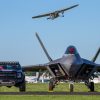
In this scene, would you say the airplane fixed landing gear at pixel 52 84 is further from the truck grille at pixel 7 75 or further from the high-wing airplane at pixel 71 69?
the truck grille at pixel 7 75

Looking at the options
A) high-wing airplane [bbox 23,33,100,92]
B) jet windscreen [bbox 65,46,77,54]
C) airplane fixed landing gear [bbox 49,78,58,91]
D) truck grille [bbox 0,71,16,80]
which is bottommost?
airplane fixed landing gear [bbox 49,78,58,91]

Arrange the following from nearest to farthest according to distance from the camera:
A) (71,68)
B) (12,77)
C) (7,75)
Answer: (12,77)
(7,75)
(71,68)

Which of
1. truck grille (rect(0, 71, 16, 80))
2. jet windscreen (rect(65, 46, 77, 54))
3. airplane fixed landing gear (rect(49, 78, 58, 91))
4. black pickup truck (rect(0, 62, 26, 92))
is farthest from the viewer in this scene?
airplane fixed landing gear (rect(49, 78, 58, 91))

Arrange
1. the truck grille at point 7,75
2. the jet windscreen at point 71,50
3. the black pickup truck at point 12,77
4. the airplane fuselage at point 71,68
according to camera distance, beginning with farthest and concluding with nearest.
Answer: the jet windscreen at point 71,50
the airplane fuselage at point 71,68
the truck grille at point 7,75
the black pickup truck at point 12,77

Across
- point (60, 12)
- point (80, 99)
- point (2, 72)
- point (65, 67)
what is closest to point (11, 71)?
point (2, 72)

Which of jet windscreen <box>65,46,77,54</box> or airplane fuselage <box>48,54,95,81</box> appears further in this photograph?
jet windscreen <box>65,46,77,54</box>

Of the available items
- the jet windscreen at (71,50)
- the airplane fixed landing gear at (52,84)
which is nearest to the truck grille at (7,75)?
the airplane fixed landing gear at (52,84)

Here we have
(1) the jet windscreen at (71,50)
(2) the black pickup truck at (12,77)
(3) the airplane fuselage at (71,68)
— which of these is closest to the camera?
(2) the black pickup truck at (12,77)

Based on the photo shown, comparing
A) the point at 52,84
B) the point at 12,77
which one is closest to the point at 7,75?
the point at 12,77

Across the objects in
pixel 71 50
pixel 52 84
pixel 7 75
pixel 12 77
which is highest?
pixel 71 50

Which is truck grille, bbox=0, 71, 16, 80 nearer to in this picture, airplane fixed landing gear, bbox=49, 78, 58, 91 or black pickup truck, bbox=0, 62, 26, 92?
black pickup truck, bbox=0, 62, 26, 92

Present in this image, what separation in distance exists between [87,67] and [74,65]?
5.57 ft

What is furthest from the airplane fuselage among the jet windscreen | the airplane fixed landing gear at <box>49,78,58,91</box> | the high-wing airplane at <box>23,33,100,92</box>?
the airplane fixed landing gear at <box>49,78,58,91</box>

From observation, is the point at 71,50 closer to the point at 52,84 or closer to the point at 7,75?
the point at 52,84
